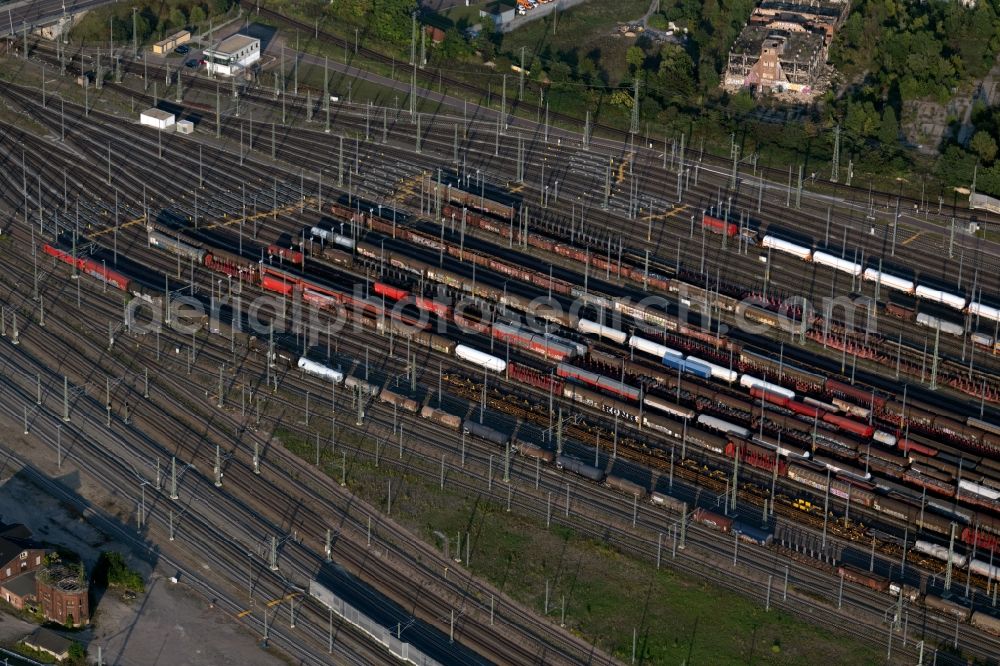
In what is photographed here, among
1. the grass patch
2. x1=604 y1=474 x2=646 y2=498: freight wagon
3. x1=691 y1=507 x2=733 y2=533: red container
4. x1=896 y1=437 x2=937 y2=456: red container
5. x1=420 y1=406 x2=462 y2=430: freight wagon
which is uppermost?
x1=896 y1=437 x2=937 y2=456: red container

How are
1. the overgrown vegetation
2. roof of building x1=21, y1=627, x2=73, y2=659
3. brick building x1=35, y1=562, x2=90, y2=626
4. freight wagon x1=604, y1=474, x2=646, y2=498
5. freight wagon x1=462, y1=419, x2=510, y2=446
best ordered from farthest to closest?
1. freight wagon x1=462, y1=419, x2=510, y2=446
2. freight wagon x1=604, y1=474, x2=646, y2=498
3. the overgrown vegetation
4. brick building x1=35, y1=562, x2=90, y2=626
5. roof of building x1=21, y1=627, x2=73, y2=659

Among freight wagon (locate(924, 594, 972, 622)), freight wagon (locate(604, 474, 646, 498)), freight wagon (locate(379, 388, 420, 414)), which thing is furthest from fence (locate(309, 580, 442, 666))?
freight wagon (locate(924, 594, 972, 622))

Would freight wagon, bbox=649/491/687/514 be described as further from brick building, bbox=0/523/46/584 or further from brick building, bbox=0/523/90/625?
brick building, bbox=0/523/46/584

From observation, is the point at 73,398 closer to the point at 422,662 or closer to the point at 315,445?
the point at 315,445

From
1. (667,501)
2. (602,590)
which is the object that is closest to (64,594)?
(602,590)

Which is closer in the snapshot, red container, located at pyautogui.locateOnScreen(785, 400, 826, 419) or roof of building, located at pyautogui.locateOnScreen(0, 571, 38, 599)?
roof of building, located at pyautogui.locateOnScreen(0, 571, 38, 599)

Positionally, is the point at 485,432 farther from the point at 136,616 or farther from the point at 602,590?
the point at 136,616

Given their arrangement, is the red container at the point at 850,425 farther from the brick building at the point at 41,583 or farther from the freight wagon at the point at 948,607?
the brick building at the point at 41,583
